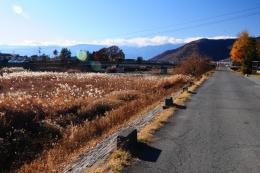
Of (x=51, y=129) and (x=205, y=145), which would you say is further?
(x=51, y=129)

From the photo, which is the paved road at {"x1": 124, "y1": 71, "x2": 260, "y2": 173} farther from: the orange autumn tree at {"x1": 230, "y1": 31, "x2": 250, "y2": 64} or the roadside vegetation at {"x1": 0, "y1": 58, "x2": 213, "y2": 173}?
the orange autumn tree at {"x1": 230, "y1": 31, "x2": 250, "y2": 64}

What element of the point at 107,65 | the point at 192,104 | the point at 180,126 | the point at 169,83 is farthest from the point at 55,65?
the point at 180,126

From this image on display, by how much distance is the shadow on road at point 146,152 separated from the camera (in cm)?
952

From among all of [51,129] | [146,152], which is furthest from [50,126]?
[146,152]

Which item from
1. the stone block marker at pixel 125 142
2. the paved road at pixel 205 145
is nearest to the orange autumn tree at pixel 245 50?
the paved road at pixel 205 145

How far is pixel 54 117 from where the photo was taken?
17.8 meters

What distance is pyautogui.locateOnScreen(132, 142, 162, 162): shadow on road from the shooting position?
952 cm

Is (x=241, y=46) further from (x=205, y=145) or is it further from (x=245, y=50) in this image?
(x=205, y=145)

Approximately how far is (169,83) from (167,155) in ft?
93.1

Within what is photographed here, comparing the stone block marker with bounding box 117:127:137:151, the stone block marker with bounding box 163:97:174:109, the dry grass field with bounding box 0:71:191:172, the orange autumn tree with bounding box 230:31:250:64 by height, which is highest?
the orange autumn tree with bounding box 230:31:250:64

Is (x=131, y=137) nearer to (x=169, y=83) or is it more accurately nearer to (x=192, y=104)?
(x=192, y=104)

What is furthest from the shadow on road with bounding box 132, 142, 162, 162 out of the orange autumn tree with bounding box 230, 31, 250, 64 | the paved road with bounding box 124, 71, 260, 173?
the orange autumn tree with bounding box 230, 31, 250, 64

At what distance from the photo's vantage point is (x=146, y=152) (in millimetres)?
10102

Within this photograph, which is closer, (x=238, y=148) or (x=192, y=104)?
(x=238, y=148)
